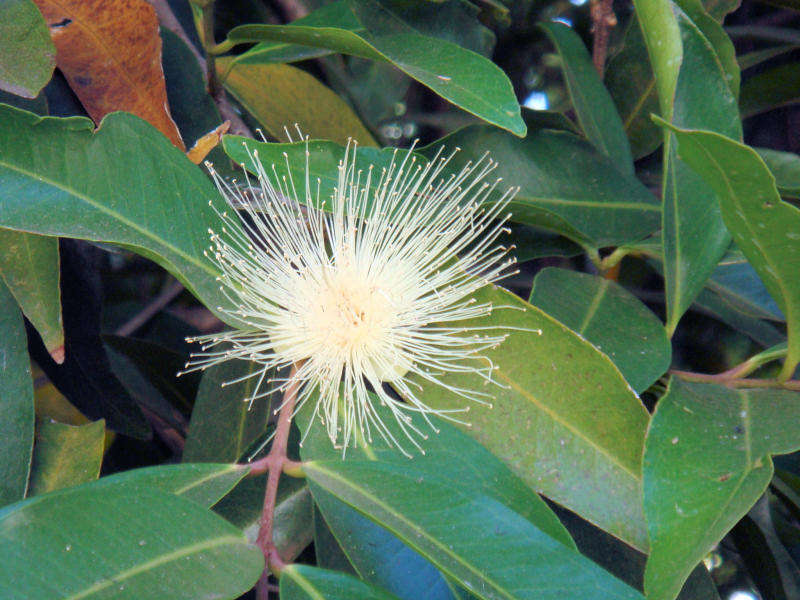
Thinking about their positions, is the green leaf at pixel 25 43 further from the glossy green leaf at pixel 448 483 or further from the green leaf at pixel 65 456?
the glossy green leaf at pixel 448 483

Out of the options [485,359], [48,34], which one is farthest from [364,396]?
[48,34]

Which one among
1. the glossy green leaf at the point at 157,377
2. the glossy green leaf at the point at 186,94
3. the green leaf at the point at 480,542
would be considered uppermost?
the glossy green leaf at the point at 186,94

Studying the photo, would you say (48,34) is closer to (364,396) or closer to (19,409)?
(19,409)

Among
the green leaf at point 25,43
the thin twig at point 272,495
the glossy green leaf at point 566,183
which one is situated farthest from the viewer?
the glossy green leaf at point 566,183

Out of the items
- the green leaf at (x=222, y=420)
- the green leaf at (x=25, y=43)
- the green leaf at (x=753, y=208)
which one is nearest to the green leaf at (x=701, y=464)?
the green leaf at (x=753, y=208)

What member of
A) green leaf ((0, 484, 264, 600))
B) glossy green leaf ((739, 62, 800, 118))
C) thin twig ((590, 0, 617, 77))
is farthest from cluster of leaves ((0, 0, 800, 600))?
glossy green leaf ((739, 62, 800, 118))

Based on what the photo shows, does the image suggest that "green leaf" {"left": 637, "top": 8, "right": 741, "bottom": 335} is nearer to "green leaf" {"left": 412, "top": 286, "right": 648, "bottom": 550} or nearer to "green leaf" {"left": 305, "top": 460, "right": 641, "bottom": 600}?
"green leaf" {"left": 412, "top": 286, "right": 648, "bottom": 550}

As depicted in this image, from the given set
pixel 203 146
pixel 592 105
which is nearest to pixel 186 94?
pixel 203 146
